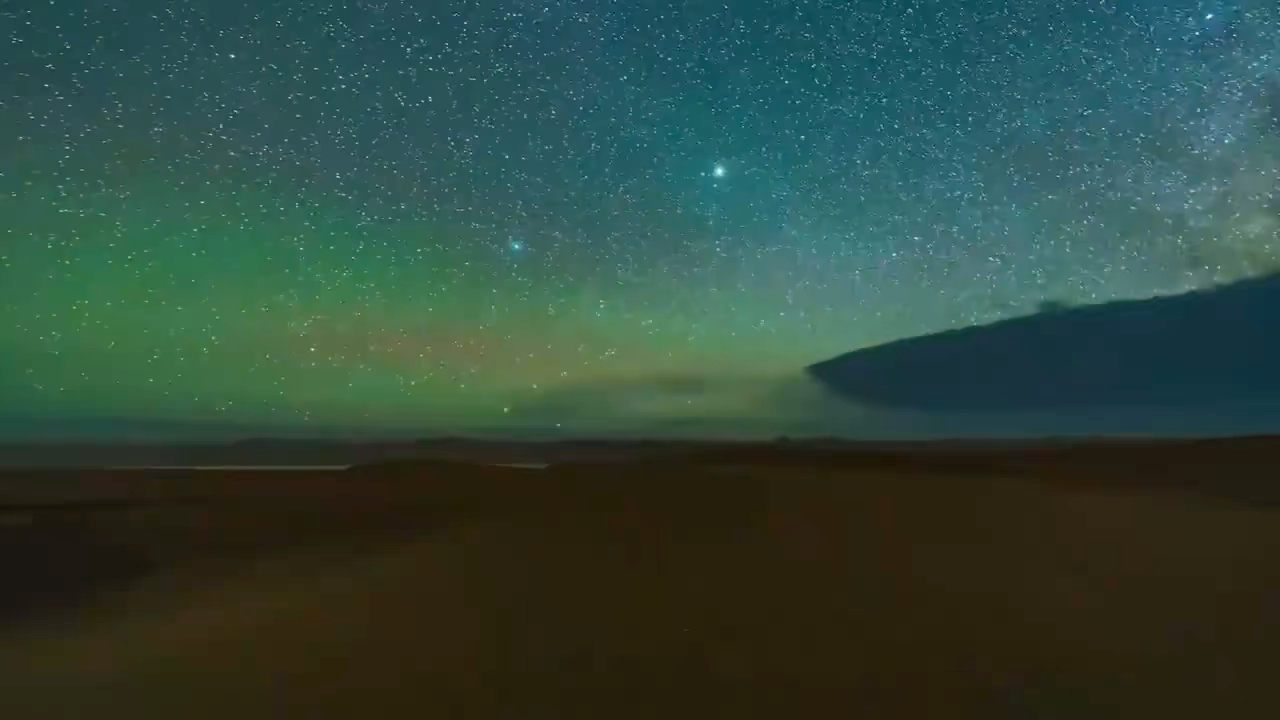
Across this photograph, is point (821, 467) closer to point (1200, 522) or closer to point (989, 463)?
point (989, 463)

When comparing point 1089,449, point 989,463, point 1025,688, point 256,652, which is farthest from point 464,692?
point 1089,449

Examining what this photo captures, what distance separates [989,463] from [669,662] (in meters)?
1.31

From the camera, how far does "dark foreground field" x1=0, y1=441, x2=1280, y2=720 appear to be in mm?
2123

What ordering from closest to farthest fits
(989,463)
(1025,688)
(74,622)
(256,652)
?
(1025,688) → (256,652) → (74,622) → (989,463)

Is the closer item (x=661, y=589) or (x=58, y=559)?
(x=661, y=589)

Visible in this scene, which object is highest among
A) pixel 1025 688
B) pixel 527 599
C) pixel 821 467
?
pixel 821 467

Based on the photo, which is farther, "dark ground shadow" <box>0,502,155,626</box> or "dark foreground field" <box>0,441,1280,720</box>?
"dark ground shadow" <box>0,502,155,626</box>

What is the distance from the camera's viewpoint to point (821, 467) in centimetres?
293

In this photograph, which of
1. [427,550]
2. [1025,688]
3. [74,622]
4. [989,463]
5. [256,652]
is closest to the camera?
[1025,688]

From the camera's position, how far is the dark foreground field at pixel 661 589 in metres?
2.12

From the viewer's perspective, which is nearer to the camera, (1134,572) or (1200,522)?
(1134,572)

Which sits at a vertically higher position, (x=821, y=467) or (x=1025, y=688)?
(x=821, y=467)

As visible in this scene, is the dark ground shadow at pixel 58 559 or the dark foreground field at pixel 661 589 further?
the dark ground shadow at pixel 58 559

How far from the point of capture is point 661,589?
2516mm
